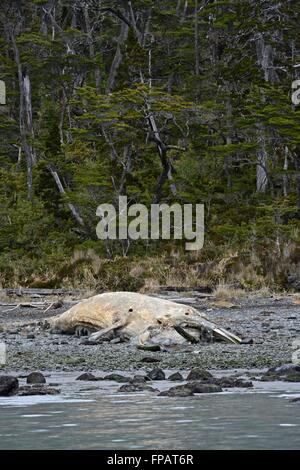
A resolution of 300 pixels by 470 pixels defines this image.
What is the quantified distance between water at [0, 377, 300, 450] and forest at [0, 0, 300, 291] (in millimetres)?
14081

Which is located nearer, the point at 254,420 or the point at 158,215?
the point at 254,420

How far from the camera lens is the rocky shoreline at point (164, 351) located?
439 inches

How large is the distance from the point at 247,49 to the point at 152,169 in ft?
17.8

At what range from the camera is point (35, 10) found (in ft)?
140

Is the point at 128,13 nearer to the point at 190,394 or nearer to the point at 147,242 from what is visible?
the point at 147,242

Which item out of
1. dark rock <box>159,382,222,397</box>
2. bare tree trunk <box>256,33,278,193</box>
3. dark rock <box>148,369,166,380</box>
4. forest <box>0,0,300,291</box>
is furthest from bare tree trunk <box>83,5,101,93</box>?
dark rock <box>159,382,222,397</box>

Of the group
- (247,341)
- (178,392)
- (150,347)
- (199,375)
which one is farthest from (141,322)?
(178,392)

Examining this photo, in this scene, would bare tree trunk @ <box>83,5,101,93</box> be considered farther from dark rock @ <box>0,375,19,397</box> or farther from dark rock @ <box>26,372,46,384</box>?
dark rock @ <box>0,375,19,397</box>

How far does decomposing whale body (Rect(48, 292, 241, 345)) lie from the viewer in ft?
43.2

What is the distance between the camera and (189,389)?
8.49m

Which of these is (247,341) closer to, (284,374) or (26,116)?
(284,374)

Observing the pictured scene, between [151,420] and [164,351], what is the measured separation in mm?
5533

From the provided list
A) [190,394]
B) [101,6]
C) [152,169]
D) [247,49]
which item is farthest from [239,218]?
[190,394]

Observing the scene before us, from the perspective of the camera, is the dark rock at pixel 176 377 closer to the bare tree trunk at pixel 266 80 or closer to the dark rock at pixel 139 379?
the dark rock at pixel 139 379
